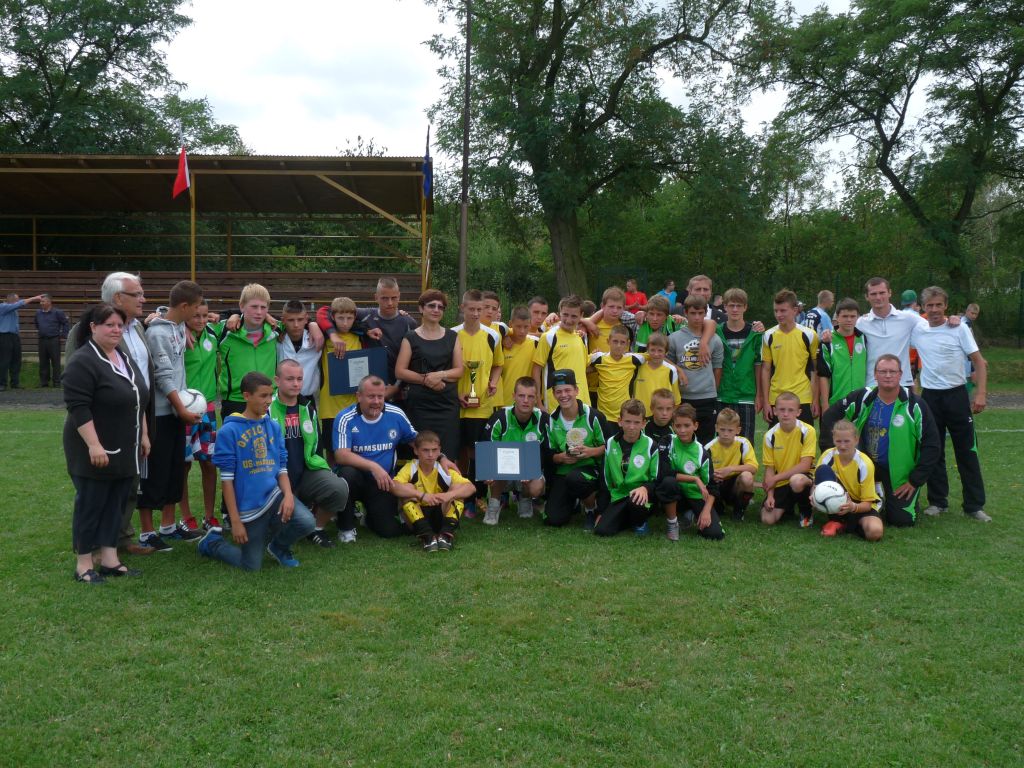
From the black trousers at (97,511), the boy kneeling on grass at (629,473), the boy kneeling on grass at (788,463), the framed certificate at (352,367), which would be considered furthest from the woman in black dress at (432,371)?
the boy kneeling on grass at (788,463)

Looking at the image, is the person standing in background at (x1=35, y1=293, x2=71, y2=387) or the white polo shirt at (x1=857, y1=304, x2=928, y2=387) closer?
the white polo shirt at (x1=857, y1=304, x2=928, y2=387)

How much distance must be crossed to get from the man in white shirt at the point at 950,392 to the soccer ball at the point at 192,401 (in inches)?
229

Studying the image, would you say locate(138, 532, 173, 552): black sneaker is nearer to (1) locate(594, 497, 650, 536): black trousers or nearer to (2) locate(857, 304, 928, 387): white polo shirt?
(1) locate(594, 497, 650, 536): black trousers

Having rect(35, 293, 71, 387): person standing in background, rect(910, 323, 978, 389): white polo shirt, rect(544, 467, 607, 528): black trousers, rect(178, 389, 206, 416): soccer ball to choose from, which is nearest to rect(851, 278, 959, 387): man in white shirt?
rect(910, 323, 978, 389): white polo shirt

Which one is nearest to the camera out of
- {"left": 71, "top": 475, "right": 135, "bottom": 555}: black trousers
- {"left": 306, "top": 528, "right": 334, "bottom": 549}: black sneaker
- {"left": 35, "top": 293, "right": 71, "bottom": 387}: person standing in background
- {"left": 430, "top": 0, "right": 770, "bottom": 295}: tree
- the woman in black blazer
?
the woman in black blazer

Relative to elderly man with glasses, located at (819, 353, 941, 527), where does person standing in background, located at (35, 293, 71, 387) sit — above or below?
above

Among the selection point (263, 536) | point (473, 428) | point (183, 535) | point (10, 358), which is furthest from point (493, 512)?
point (10, 358)

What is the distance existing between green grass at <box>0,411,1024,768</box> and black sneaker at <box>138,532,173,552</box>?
0.35 feet

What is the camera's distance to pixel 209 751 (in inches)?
124

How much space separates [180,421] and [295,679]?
272 centimetres

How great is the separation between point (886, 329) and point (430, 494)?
426 centimetres

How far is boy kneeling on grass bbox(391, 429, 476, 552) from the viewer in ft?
19.3

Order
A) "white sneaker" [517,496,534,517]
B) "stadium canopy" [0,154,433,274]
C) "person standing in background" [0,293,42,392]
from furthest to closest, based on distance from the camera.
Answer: "stadium canopy" [0,154,433,274], "person standing in background" [0,293,42,392], "white sneaker" [517,496,534,517]

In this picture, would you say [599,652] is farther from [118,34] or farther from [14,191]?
[118,34]
